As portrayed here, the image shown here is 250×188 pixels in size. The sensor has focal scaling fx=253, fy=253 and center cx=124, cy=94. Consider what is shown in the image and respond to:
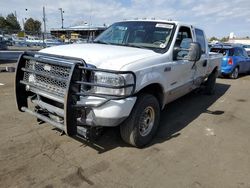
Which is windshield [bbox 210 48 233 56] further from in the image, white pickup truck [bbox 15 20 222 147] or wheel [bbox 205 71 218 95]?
white pickup truck [bbox 15 20 222 147]

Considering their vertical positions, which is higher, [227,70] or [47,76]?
[47,76]

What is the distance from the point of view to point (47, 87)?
377 cm

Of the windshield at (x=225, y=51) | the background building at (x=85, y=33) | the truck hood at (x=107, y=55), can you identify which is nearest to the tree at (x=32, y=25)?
the background building at (x=85, y=33)

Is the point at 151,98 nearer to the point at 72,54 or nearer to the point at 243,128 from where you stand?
the point at 72,54

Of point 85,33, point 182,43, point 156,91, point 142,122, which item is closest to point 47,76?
point 142,122

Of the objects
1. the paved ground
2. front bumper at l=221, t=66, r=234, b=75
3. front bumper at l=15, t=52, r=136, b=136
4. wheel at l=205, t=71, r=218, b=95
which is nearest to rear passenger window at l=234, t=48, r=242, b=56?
front bumper at l=221, t=66, r=234, b=75

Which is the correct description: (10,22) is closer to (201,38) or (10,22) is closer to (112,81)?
(201,38)

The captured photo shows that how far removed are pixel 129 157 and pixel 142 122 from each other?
609 millimetres

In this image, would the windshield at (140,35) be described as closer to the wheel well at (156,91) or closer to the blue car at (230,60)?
the wheel well at (156,91)

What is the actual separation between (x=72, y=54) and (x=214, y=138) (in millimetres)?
2996

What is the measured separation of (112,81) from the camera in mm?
3322

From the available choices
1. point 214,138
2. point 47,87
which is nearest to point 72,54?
point 47,87

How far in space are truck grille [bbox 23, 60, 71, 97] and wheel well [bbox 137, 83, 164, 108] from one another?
3.91 ft

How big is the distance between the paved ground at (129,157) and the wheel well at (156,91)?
718 millimetres
